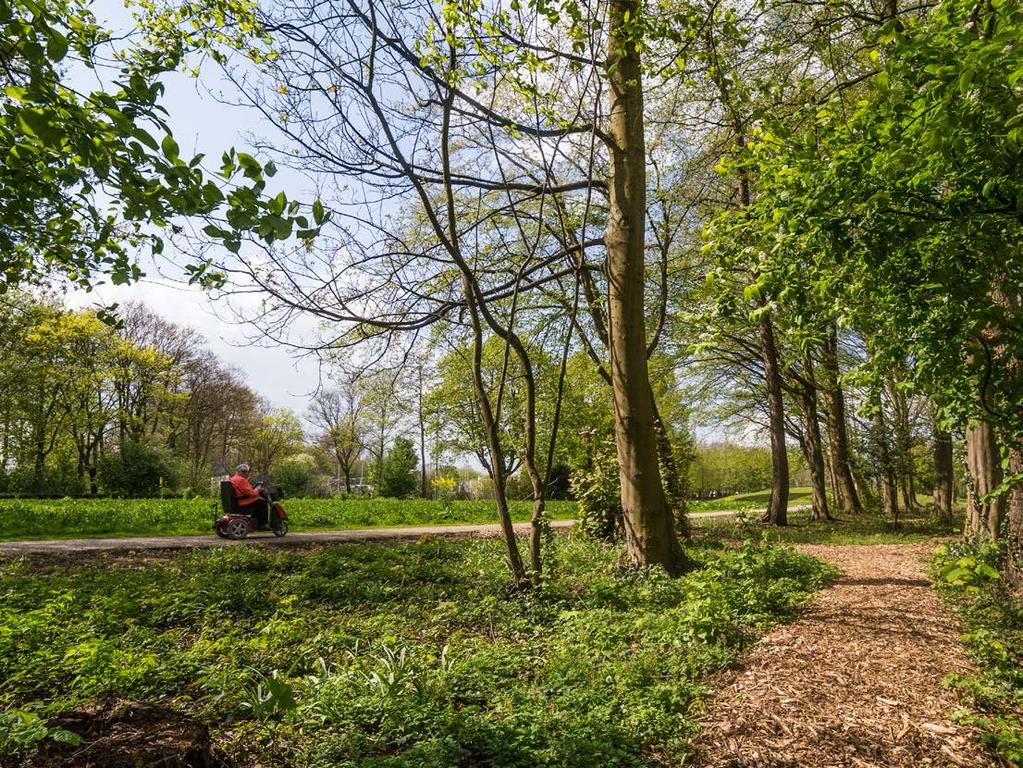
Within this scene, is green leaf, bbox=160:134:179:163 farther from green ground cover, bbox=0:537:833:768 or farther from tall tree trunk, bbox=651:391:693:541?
tall tree trunk, bbox=651:391:693:541

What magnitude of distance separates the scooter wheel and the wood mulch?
10.1 meters

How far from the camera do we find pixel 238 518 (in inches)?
446

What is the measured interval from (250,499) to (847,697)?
11.0m

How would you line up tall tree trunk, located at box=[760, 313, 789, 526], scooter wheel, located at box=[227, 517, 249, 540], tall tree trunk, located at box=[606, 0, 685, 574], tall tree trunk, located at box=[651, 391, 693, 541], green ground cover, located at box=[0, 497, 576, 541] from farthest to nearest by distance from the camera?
1. tall tree trunk, located at box=[760, 313, 789, 526]
2. green ground cover, located at box=[0, 497, 576, 541]
3. scooter wheel, located at box=[227, 517, 249, 540]
4. tall tree trunk, located at box=[651, 391, 693, 541]
5. tall tree trunk, located at box=[606, 0, 685, 574]

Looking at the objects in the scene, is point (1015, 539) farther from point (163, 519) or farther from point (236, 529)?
point (163, 519)

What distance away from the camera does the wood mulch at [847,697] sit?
2906mm

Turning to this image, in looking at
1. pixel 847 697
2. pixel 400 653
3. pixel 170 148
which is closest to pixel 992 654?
pixel 847 697

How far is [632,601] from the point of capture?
19.1ft

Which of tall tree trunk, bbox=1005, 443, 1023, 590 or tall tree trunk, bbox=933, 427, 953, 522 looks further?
tall tree trunk, bbox=933, 427, 953, 522

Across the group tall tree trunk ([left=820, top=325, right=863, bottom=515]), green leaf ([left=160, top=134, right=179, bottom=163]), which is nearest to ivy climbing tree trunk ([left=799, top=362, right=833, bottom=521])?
tall tree trunk ([left=820, top=325, right=863, bottom=515])

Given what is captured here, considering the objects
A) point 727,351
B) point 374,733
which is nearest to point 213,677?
point 374,733

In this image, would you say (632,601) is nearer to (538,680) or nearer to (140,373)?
(538,680)

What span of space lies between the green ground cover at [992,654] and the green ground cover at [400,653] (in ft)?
4.56

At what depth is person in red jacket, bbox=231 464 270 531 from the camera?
37.5ft
